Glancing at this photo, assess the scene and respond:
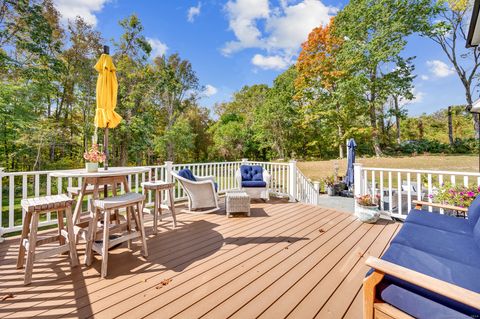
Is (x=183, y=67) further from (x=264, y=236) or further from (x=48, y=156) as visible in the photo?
(x=264, y=236)

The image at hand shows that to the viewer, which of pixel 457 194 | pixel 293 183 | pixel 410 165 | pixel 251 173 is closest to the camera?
pixel 457 194

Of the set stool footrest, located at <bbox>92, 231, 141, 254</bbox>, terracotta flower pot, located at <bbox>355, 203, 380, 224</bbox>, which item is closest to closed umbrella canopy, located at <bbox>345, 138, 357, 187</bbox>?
terracotta flower pot, located at <bbox>355, 203, 380, 224</bbox>

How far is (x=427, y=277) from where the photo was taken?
43.4 inches

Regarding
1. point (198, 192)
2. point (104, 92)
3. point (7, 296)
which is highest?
point (104, 92)

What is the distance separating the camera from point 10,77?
8531 mm

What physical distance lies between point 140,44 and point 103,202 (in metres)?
12.7

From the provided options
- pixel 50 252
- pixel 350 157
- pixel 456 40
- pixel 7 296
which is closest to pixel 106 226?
pixel 50 252

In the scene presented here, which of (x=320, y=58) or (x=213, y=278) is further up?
(x=320, y=58)

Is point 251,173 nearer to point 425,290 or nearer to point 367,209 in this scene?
point 367,209

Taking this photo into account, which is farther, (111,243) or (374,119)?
(374,119)

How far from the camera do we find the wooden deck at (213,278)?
173 cm

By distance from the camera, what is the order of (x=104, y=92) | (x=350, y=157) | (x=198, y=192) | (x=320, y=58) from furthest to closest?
1. (x=320, y=58)
2. (x=350, y=157)
3. (x=198, y=192)
4. (x=104, y=92)

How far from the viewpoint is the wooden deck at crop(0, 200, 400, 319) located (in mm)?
1734

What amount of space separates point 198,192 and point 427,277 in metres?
3.71
